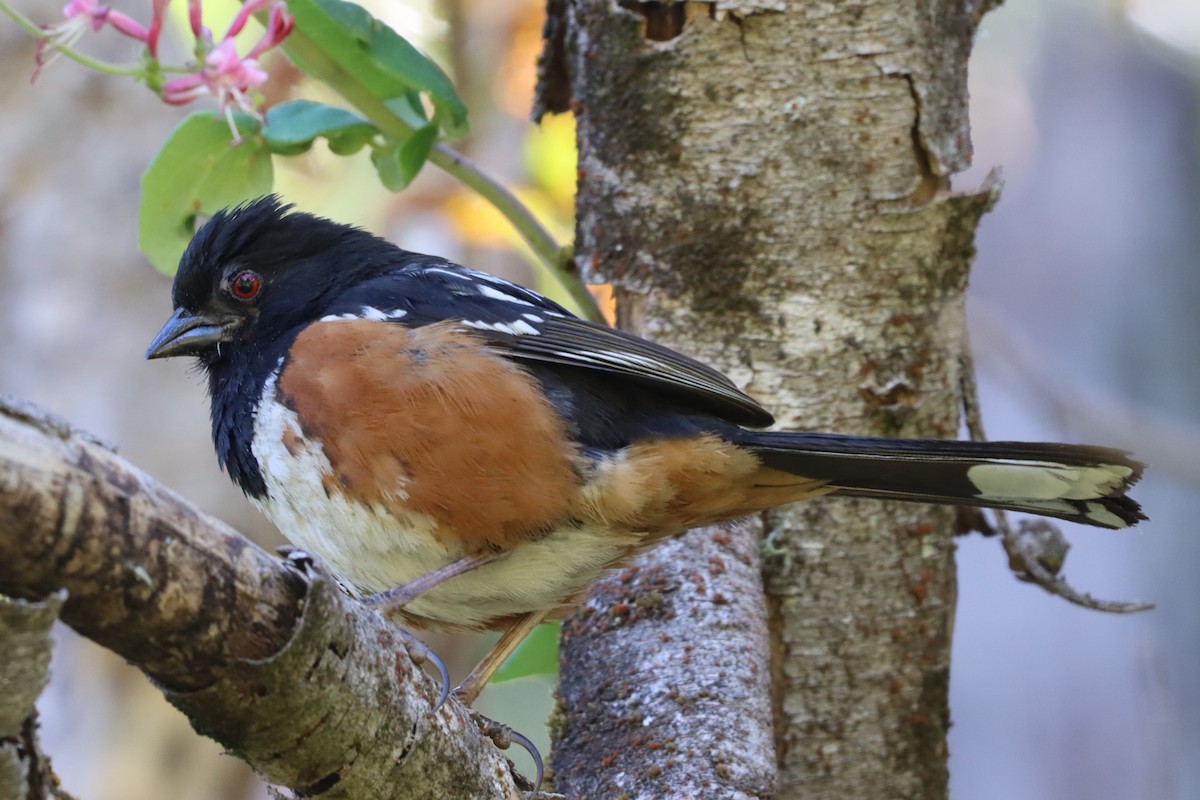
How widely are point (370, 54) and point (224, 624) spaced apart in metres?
1.69

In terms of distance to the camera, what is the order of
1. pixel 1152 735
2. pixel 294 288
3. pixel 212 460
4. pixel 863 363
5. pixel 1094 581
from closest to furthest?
pixel 1152 735
pixel 294 288
pixel 863 363
pixel 212 460
pixel 1094 581

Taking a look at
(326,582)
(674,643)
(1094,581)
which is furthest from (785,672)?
(1094,581)

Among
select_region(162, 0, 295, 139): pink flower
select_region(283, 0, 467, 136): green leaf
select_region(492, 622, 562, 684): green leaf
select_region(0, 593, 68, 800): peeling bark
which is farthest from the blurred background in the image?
select_region(0, 593, 68, 800): peeling bark

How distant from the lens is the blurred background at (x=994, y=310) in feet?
13.3

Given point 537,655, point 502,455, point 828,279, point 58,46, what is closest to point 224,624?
point 502,455

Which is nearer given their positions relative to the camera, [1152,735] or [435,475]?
[435,475]

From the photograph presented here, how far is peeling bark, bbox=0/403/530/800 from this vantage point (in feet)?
3.28

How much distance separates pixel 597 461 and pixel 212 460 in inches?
105

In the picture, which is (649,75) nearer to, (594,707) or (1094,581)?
(594,707)

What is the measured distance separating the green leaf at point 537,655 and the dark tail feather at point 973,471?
797mm

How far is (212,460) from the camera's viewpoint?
4.27 metres

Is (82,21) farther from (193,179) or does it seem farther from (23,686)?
(23,686)

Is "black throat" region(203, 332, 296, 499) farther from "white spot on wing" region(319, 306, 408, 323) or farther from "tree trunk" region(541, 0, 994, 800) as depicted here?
"tree trunk" region(541, 0, 994, 800)

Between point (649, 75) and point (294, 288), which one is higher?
point (649, 75)
